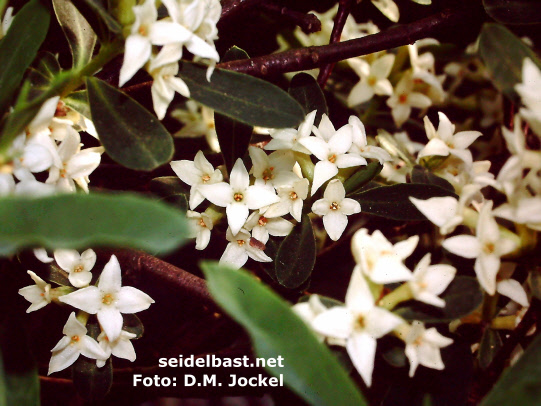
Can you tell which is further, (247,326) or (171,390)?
(171,390)

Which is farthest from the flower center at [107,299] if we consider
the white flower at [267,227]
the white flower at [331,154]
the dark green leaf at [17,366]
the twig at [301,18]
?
the twig at [301,18]

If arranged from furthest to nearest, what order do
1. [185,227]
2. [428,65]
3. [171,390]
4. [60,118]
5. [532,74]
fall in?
1. [428,65]
2. [171,390]
3. [60,118]
4. [532,74]
5. [185,227]

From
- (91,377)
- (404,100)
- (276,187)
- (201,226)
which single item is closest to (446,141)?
(404,100)

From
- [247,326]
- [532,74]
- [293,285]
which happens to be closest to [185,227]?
[247,326]

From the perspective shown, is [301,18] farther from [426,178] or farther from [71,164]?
[71,164]

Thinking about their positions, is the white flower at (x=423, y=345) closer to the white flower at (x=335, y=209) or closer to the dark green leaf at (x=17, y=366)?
the white flower at (x=335, y=209)

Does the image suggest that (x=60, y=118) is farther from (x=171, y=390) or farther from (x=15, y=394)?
(x=171, y=390)
